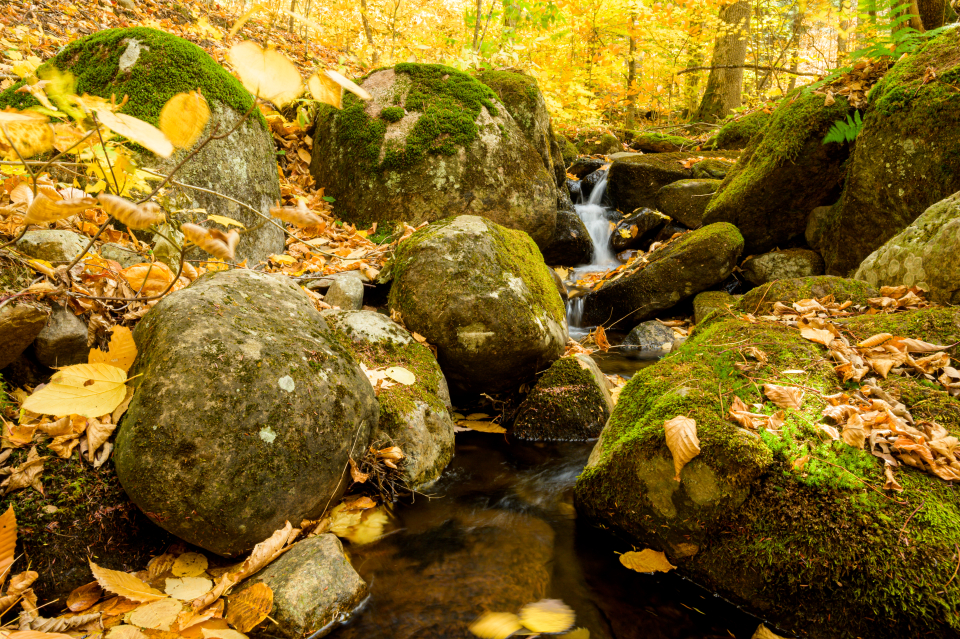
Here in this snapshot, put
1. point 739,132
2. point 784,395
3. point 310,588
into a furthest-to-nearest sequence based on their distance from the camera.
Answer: point 739,132
point 784,395
point 310,588

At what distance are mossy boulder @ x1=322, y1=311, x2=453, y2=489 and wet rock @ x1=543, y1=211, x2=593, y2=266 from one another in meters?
4.83

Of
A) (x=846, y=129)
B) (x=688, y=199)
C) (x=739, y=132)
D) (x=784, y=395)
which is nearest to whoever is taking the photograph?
(x=784, y=395)

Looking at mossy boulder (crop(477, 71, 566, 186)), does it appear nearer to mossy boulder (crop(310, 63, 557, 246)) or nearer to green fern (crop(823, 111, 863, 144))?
mossy boulder (crop(310, 63, 557, 246))

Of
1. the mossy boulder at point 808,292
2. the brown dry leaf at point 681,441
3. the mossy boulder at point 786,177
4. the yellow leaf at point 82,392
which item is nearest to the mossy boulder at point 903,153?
the mossy boulder at point 786,177

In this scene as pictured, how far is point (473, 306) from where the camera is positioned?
4.04 m

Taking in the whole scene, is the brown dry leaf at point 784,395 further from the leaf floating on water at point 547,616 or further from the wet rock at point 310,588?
the wet rock at point 310,588

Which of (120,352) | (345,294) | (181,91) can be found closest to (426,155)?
(345,294)

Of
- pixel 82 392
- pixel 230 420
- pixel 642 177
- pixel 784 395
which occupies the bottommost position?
pixel 784 395

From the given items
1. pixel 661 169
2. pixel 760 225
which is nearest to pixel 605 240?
pixel 661 169

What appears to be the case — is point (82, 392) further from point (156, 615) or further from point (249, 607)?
point (249, 607)

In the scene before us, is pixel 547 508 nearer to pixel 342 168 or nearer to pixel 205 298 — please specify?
pixel 205 298

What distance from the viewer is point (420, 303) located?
415 centimetres

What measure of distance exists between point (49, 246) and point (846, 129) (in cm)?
770

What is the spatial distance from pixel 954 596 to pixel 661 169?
361 inches
